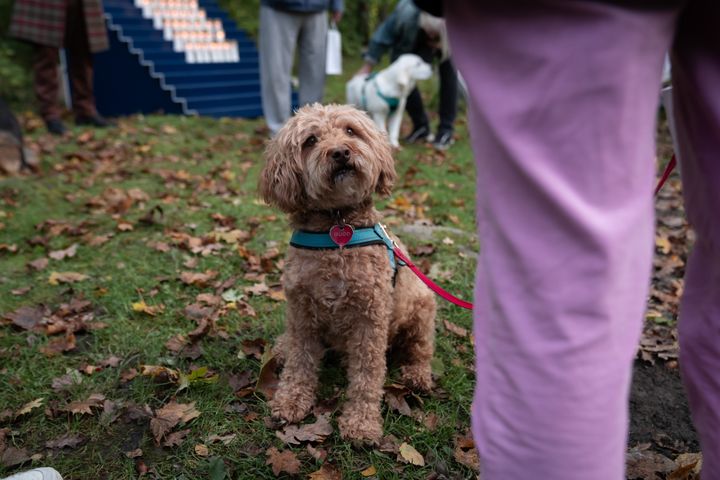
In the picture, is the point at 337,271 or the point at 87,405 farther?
the point at 87,405

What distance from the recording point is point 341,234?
2.46m

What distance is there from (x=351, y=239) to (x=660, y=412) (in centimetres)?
167

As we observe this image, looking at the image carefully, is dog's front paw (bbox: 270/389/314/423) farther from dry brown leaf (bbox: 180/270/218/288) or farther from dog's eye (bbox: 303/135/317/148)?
dry brown leaf (bbox: 180/270/218/288)

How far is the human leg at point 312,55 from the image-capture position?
274 inches

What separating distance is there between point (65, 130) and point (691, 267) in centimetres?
818

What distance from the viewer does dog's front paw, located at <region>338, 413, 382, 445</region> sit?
2.42 metres

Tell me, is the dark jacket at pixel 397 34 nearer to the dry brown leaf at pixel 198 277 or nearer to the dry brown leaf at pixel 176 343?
the dry brown leaf at pixel 198 277

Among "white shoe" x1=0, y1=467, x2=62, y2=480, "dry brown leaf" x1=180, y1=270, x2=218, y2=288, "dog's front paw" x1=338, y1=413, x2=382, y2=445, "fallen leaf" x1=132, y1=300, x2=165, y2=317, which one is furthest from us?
"dry brown leaf" x1=180, y1=270, x2=218, y2=288

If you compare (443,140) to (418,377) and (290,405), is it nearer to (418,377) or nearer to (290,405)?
(418,377)

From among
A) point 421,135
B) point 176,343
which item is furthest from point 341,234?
point 421,135

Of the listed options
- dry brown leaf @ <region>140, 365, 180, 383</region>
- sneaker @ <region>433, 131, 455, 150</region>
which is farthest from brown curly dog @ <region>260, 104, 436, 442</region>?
sneaker @ <region>433, 131, 455, 150</region>

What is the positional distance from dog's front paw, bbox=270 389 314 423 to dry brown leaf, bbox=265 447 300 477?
0.21 metres

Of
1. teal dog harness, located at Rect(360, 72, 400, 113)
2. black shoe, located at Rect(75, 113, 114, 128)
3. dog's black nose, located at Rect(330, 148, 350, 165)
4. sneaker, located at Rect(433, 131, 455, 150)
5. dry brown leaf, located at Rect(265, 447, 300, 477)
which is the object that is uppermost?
A: dog's black nose, located at Rect(330, 148, 350, 165)

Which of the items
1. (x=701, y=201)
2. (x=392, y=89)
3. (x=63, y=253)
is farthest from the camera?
(x=392, y=89)
